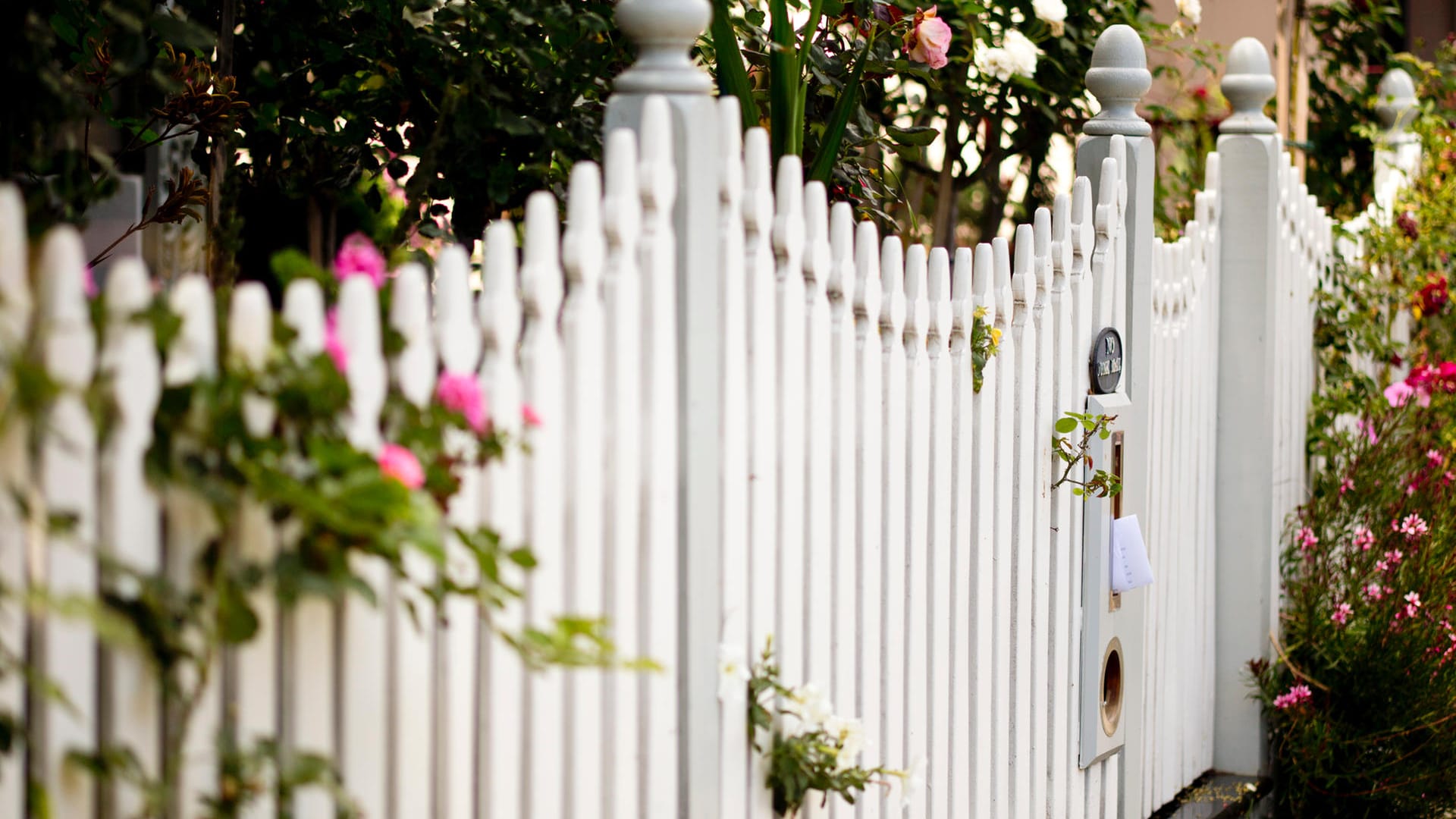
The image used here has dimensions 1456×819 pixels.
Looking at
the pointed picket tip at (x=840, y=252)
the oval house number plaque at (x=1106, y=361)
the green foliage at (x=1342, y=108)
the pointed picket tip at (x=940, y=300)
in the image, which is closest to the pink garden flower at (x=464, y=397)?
the pointed picket tip at (x=840, y=252)

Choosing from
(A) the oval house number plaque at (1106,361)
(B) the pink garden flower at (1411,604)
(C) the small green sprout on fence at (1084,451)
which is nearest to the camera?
(C) the small green sprout on fence at (1084,451)

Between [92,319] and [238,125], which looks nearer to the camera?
[92,319]

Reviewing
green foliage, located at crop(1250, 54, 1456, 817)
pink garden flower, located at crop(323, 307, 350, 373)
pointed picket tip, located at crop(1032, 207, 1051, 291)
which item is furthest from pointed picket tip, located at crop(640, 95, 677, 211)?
green foliage, located at crop(1250, 54, 1456, 817)

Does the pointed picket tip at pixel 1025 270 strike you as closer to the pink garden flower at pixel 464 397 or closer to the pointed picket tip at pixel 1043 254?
the pointed picket tip at pixel 1043 254

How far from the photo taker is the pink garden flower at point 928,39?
3143 mm

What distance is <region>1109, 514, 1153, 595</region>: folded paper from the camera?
3.35 metres

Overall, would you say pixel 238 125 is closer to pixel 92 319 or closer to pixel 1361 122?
pixel 92 319

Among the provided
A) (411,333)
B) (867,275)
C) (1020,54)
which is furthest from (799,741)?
(1020,54)

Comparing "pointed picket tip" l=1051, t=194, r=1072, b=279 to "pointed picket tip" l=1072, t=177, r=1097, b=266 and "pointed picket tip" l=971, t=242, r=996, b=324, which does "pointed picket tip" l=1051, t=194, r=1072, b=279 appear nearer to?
"pointed picket tip" l=1072, t=177, r=1097, b=266

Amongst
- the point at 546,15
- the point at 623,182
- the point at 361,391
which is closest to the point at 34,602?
the point at 361,391

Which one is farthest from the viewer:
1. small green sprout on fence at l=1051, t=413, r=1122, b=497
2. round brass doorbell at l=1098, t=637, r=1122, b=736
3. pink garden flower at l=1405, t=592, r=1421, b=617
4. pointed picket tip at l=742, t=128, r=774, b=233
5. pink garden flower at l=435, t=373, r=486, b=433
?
pink garden flower at l=1405, t=592, r=1421, b=617

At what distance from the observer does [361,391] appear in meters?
1.65

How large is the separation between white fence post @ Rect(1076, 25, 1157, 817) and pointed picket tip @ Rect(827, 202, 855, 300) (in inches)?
41.3

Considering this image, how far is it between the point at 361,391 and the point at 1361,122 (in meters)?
5.68
